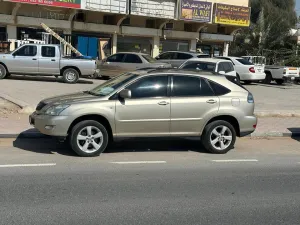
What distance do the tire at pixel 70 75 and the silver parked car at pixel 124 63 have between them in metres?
3.28

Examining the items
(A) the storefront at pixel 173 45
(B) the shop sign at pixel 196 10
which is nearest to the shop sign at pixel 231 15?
(B) the shop sign at pixel 196 10

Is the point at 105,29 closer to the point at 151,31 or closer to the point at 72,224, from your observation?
the point at 151,31

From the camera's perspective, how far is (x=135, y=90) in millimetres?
7629

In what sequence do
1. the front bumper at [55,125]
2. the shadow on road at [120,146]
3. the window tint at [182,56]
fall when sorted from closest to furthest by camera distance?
the front bumper at [55,125]
the shadow on road at [120,146]
the window tint at [182,56]

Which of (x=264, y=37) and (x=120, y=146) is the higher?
(x=264, y=37)

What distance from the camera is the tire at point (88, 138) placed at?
7.29 meters

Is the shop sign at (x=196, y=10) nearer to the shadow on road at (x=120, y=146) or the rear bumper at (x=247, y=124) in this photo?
the shadow on road at (x=120, y=146)

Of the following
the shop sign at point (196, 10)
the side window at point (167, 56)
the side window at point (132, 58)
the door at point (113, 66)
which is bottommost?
the door at point (113, 66)

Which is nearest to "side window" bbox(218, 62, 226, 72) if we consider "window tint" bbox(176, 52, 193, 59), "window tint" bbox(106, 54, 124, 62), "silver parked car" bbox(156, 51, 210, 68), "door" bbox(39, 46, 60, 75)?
"silver parked car" bbox(156, 51, 210, 68)

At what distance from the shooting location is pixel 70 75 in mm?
19172

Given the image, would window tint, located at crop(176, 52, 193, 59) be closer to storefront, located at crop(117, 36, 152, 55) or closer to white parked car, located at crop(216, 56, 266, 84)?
white parked car, located at crop(216, 56, 266, 84)

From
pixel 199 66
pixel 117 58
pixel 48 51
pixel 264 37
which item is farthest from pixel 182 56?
pixel 264 37

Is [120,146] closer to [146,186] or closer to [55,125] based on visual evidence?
[55,125]

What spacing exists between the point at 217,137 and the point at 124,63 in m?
14.3
